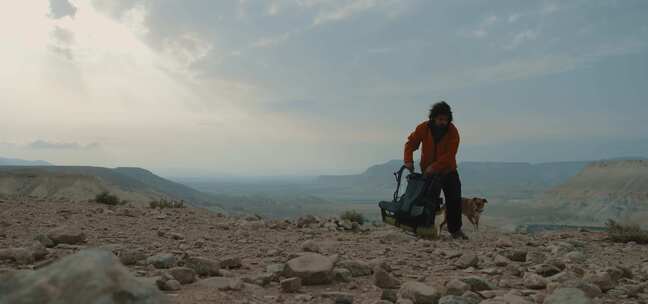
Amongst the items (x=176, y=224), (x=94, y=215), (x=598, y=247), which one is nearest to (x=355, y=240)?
(x=176, y=224)

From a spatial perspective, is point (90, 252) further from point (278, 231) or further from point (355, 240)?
point (278, 231)

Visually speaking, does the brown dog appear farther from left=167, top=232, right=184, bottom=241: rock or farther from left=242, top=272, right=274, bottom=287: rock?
left=242, top=272, right=274, bottom=287: rock

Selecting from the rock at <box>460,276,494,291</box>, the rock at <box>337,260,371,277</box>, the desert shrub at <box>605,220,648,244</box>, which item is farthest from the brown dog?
the rock at <box>460,276,494,291</box>

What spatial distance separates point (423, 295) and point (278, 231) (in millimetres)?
4621

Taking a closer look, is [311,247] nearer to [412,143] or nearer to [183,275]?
[183,275]

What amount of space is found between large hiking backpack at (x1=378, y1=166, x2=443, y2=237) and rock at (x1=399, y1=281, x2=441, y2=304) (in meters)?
4.03

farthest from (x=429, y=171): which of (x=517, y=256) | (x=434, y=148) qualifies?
(x=517, y=256)

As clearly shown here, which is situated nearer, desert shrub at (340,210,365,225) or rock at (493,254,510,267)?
rock at (493,254,510,267)

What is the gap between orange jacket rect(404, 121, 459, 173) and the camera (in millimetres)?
6984

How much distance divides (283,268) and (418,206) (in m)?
4.00

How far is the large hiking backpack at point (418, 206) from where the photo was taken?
6.98m

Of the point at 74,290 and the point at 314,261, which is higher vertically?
the point at 74,290

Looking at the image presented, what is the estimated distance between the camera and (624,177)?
373 feet

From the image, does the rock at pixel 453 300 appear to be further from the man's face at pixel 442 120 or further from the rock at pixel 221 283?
the man's face at pixel 442 120
